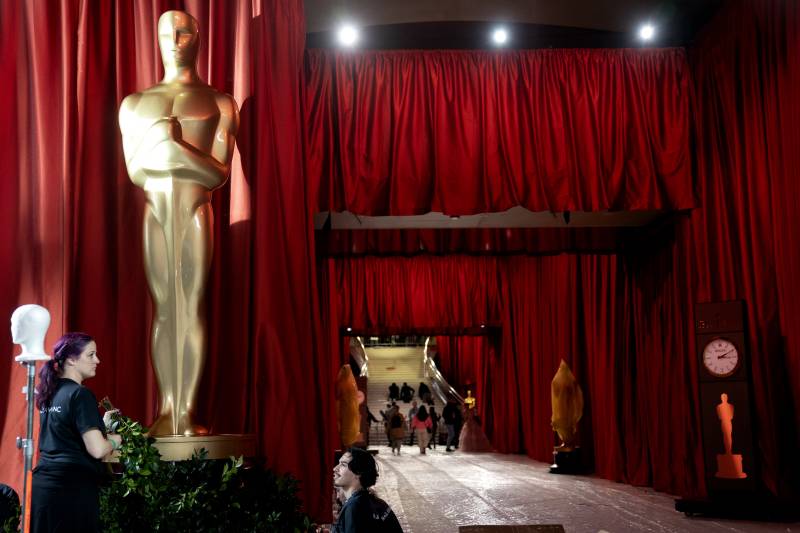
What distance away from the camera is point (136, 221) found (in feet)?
17.2

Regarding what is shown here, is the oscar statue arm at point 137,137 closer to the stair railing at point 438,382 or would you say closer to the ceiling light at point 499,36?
the ceiling light at point 499,36

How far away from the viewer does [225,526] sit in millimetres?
3566

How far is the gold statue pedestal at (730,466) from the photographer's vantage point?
6146 mm

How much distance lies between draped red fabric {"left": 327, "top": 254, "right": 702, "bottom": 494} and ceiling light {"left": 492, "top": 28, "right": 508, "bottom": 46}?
259 centimetres

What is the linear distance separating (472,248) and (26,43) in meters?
5.27

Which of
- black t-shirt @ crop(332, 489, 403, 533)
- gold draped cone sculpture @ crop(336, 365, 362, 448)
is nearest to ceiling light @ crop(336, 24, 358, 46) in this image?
black t-shirt @ crop(332, 489, 403, 533)

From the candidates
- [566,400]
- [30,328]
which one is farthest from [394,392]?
[30,328]

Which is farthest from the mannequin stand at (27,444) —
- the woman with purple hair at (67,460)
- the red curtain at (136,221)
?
the red curtain at (136,221)

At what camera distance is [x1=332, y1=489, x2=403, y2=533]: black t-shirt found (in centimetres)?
268

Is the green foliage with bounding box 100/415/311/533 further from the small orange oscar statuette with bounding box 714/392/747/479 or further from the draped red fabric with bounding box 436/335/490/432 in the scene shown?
the draped red fabric with bounding box 436/335/490/432

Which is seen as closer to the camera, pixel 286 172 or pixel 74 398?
pixel 74 398

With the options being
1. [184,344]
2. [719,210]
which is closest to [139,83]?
[184,344]

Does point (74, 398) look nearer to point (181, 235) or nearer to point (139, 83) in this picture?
point (181, 235)

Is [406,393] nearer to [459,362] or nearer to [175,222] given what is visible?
[459,362]
